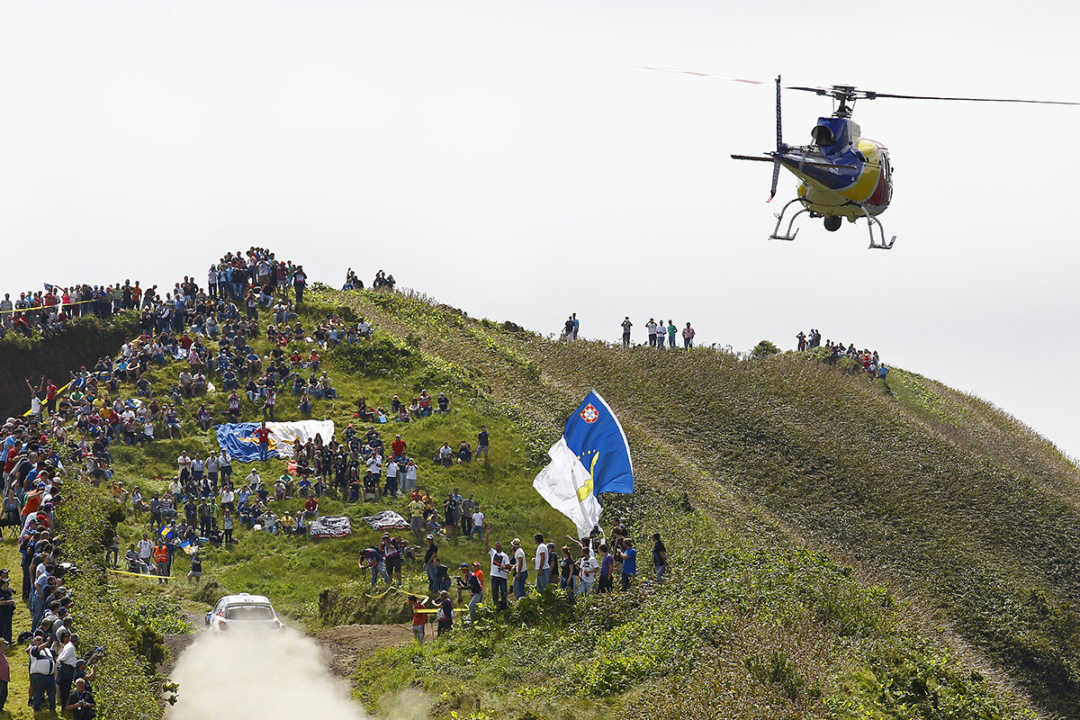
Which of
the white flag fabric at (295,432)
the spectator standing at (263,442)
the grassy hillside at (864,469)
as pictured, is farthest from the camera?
the grassy hillside at (864,469)

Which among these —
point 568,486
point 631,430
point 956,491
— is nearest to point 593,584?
point 568,486

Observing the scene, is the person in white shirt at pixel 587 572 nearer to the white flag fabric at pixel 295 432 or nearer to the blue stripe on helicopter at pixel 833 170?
the blue stripe on helicopter at pixel 833 170

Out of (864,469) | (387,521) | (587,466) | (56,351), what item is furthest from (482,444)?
(56,351)

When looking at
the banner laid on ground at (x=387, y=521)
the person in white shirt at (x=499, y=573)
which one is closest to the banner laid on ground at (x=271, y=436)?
the banner laid on ground at (x=387, y=521)

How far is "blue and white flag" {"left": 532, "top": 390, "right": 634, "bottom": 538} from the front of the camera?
1341 inches

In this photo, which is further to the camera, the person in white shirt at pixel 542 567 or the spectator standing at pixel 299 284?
the spectator standing at pixel 299 284

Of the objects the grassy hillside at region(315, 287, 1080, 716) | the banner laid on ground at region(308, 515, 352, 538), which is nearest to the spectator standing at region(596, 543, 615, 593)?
the banner laid on ground at region(308, 515, 352, 538)

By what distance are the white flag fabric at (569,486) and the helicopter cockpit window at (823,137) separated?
1306cm

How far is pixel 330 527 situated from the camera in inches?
1735

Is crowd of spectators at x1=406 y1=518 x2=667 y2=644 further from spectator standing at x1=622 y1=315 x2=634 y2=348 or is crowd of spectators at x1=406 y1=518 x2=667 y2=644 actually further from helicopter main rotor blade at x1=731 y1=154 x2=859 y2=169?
spectator standing at x1=622 y1=315 x2=634 y2=348

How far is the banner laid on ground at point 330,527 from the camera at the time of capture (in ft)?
144

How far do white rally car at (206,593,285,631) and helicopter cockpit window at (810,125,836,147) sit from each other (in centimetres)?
2116

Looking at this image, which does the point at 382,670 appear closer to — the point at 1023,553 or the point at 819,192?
the point at 819,192

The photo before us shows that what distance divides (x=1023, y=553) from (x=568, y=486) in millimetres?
30023
